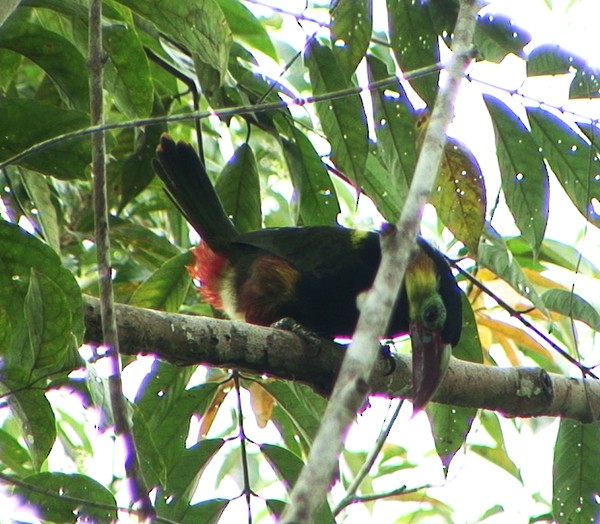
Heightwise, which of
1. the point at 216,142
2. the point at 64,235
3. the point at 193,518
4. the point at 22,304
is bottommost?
the point at 193,518

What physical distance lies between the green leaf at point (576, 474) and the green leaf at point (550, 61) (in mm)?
967

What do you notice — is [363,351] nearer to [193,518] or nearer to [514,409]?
[193,518]

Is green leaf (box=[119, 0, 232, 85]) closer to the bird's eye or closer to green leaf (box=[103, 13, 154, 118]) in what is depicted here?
green leaf (box=[103, 13, 154, 118])

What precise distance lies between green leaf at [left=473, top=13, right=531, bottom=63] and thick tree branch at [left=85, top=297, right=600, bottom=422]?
0.82 m

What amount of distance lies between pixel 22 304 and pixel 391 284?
100cm

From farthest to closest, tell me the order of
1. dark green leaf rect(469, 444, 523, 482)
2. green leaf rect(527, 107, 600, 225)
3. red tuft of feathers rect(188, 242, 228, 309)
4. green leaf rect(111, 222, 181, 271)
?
1. red tuft of feathers rect(188, 242, 228, 309)
2. dark green leaf rect(469, 444, 523, 482)
3. green leaf rect(111, 222, 181, 271)
4. green leaf rect(527, 107, 600, 225)

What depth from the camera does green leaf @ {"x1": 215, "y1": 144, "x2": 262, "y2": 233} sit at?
Result: 2.88 m

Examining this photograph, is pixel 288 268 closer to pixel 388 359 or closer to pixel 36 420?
pixel 388 359

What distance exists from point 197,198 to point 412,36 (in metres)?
1.27

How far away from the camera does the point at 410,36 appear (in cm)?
237

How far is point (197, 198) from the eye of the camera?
11.3ft

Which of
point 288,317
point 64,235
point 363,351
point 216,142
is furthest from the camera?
point 216,142

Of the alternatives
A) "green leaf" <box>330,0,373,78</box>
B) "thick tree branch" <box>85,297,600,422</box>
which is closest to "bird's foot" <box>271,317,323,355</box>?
"thick tree branch" <box>85,297,600,422</box>

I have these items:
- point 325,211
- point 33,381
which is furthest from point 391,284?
point 325,211
